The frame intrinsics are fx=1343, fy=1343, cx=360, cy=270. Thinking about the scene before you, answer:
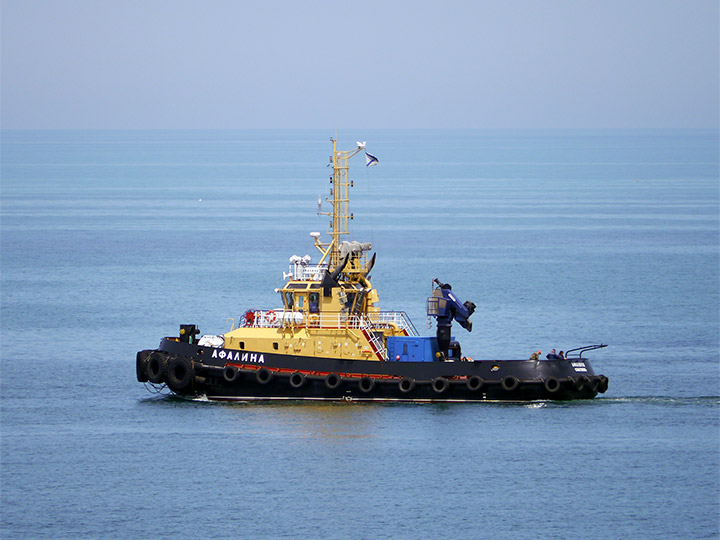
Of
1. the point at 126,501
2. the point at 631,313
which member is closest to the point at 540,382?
the point at 126,501

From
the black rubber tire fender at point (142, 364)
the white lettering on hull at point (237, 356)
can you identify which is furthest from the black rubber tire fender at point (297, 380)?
the black rubber tire fender at point (142, 364)

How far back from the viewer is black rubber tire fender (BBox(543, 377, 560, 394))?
149 feet

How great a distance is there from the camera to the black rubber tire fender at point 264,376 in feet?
148

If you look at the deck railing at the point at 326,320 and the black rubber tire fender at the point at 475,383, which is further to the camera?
the deck railing at the point at 326,320

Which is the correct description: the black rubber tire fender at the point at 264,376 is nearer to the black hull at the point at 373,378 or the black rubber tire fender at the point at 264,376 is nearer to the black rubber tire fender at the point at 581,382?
the black hull at the point at 373,378

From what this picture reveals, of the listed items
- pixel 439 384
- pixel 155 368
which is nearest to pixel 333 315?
pixel 439 384

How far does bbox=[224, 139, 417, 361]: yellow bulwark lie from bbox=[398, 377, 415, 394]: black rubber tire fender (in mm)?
1160

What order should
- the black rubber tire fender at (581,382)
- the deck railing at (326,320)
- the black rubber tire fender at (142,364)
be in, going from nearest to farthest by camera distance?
the black rubber tire fender at (581,382), the deck railing at (326,320), the black rubber tire fender at (142,364)

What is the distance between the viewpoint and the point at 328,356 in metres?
45.9

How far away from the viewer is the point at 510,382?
45.2m

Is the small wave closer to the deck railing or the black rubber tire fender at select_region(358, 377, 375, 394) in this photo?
the deck railing

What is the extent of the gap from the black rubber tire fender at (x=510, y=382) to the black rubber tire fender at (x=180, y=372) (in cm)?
1056

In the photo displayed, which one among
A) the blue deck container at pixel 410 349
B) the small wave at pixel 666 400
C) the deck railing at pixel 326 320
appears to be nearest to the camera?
the blue deck container at pixel 410 349

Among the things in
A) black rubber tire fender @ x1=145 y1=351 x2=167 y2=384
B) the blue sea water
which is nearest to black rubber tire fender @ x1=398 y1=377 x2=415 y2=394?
the blue sea water
